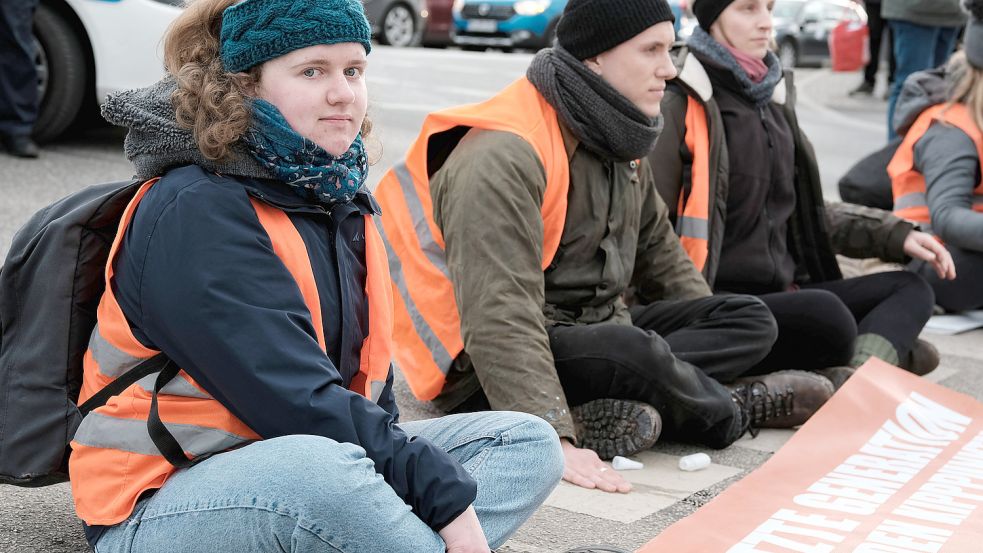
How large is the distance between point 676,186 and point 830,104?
1080 cm

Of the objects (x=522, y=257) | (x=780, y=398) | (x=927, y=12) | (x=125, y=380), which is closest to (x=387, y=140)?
(x=927, y=12)

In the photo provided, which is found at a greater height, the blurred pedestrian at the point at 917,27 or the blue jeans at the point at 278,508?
the blue jeans at the point at 278,508

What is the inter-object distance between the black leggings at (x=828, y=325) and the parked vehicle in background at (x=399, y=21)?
12.3 meters

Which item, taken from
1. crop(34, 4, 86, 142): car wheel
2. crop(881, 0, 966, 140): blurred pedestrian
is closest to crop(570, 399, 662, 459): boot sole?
crop(34, 4, 86, 142): car wheel

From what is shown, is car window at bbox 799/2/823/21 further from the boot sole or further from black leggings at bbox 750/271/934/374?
the boot sole

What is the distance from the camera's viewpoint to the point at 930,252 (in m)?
4.62

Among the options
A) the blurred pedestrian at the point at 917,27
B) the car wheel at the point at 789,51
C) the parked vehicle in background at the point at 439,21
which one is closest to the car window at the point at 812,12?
the car wheel at the point at 789,51

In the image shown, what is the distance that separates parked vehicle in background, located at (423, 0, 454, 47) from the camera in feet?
57.6

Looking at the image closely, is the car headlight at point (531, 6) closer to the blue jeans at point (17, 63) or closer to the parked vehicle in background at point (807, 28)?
the parked vehicle in background at point (807, 28)

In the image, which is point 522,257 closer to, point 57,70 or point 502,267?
point 502,267

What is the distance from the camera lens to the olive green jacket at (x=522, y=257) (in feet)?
11.2

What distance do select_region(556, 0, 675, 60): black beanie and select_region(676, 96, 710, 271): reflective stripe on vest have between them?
65 cm

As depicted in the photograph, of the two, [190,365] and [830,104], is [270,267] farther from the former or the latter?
[830,104]

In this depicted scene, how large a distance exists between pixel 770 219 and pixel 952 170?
121 centimetres
